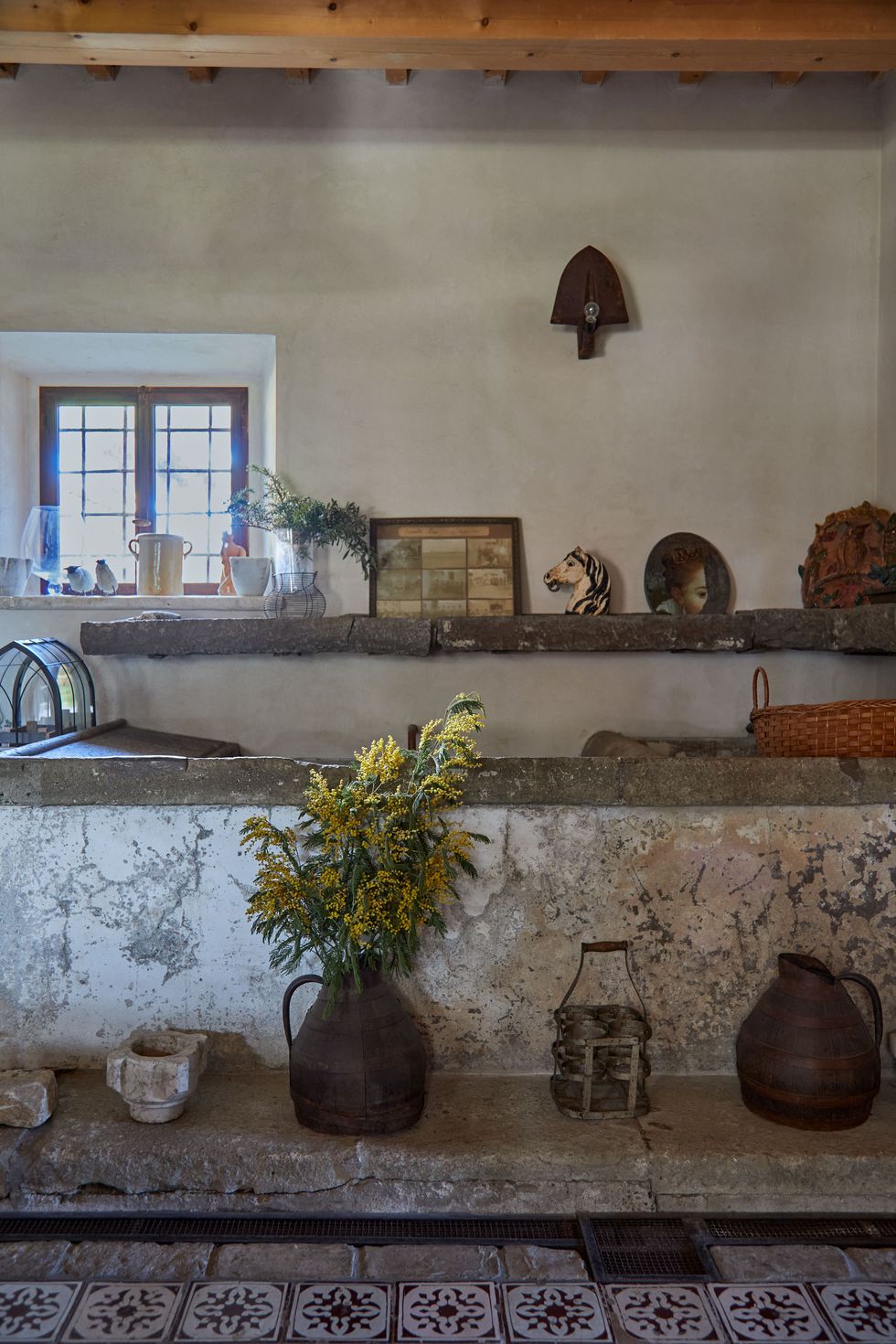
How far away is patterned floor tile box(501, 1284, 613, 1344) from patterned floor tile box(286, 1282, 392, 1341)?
0.84ft

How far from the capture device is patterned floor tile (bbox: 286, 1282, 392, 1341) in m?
2.13

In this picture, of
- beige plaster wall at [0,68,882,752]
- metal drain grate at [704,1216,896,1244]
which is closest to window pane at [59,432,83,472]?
beige plaster wall at [0,68,882,752]

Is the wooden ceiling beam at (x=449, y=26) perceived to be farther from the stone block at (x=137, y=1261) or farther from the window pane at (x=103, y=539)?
the stone block at (x=137, y=1261)

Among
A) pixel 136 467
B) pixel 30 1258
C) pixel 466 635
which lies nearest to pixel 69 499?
pixel 136 467

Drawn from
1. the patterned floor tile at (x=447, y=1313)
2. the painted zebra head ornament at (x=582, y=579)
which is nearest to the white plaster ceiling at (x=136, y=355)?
the painted zebra head ornament at (x=582, y=579)

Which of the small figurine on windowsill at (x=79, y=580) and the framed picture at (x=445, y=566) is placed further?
the small figurine on windowsill at (x=79, y=580)

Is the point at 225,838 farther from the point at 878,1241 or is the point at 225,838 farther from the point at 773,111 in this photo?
the point at 773,111

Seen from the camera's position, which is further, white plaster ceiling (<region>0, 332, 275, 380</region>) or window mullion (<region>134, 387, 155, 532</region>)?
window mullion (<region>134, 387, 155, 532</region>)

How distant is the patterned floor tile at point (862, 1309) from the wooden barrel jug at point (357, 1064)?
103 centimetres

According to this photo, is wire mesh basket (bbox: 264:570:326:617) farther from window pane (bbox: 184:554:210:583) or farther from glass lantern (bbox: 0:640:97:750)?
glass lantern (bbox: 0:640:97:750)

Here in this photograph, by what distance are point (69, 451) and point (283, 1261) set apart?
384 centimetres

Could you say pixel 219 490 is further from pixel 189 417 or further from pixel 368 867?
pixel 368 867

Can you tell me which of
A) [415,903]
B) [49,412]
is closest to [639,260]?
[49,412]

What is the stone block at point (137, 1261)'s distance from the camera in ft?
7.61
